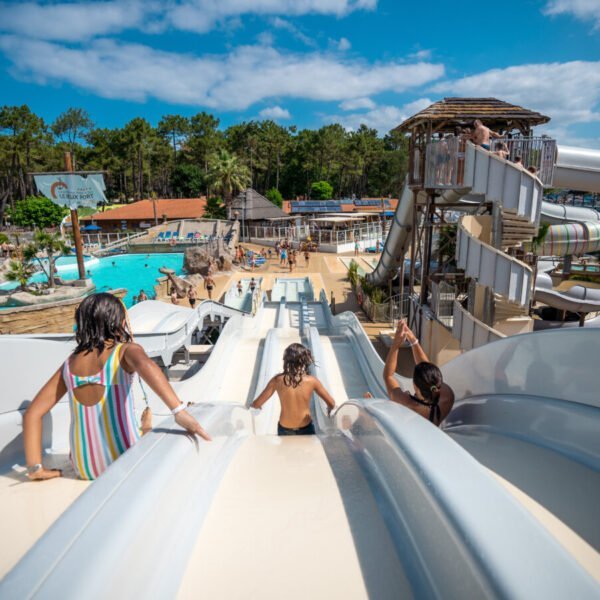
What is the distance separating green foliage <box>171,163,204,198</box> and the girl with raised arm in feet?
186

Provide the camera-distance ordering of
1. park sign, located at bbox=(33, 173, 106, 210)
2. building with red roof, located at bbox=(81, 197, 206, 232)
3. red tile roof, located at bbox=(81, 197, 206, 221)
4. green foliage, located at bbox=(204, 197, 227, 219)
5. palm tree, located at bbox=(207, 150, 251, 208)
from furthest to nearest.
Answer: red tile roof, located at bbox=(81, 197, 206, 221), building with red roof, located at bbox=(81, 197, 206, 232), green foliage, located at bbox=(204, 197, 227, 219), palm tree, located at bbox=(207, 150, 251, 208), park sign, located at bbox=(33, 173, 106, 210)

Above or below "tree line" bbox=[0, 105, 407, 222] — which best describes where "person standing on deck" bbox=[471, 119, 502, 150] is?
below

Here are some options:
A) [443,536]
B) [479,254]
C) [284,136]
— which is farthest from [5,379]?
[284,136]

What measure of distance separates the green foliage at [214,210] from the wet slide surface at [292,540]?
41174 millimetres

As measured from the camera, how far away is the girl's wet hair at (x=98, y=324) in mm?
2039

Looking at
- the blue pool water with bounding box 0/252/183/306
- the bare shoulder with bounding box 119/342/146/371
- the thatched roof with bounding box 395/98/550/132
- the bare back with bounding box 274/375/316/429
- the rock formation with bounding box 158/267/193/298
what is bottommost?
the blue pool water with bounding box 0/252/183/306

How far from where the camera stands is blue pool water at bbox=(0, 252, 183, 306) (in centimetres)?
2595

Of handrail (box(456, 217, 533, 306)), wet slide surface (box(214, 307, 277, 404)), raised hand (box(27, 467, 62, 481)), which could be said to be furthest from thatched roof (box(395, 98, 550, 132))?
raised hand (box(27, 467, 62, 481))

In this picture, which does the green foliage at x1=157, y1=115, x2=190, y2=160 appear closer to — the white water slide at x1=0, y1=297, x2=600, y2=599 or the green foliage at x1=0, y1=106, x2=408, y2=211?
the green foliage at x1=0, y1=106, x2=408, y2=211

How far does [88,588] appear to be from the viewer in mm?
1060

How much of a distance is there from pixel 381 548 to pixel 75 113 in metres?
71.9

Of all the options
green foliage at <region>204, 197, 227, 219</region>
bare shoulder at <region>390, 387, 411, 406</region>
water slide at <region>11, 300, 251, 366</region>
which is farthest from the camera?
green foliage at <region>204, 197, 227, 219</region>

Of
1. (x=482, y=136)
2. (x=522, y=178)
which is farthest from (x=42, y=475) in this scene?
(x=482, y=136)

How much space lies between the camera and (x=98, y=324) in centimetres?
204
